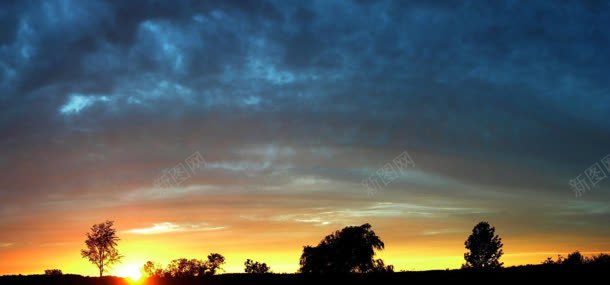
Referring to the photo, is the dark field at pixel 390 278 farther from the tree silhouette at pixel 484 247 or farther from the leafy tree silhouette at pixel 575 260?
the tree silhouette at pixel 484 247

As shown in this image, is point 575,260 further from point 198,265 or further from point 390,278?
point 198,265

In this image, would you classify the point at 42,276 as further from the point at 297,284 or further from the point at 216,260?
the point at 216,260

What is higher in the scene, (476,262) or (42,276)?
(42,276)

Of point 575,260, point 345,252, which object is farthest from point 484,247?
point 575,260

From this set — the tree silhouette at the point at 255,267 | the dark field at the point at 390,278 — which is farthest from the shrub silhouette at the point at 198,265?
the dark field at the point at 390,278

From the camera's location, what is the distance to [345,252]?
108188 mm

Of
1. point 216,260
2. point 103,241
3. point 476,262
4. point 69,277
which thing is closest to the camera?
point 69,277

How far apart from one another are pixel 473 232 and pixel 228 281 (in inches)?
3760

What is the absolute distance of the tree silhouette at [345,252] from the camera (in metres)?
106

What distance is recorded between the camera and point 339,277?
99.1 feet

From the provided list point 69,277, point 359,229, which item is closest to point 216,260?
point 359,229

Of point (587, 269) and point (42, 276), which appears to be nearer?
point (587, 269)

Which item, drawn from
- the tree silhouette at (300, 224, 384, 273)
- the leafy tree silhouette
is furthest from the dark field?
the tree silhouette at (300, 224, 384, 273)

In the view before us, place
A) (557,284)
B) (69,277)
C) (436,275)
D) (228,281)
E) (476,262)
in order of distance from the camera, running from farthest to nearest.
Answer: (476,262), (69,277), (228,281), (436,275), (557,284)
